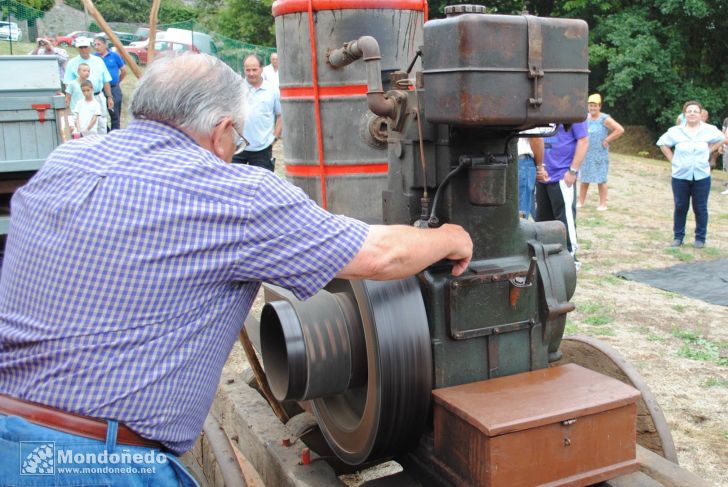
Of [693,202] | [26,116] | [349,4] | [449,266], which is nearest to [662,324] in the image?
[693,202]

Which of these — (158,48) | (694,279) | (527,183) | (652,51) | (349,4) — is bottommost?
(694,279)

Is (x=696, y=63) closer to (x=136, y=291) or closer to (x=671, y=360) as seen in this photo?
(x=671, y=360)

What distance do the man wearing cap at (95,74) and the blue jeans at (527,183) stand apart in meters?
5.94

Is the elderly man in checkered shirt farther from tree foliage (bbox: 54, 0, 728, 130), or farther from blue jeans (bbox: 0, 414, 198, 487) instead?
tree foliage (bbox: 54, 0, 728, 130)

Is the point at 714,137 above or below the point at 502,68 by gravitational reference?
below

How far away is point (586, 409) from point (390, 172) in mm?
926

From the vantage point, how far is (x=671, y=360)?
14.1 ft

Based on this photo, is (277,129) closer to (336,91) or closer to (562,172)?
(336,91)

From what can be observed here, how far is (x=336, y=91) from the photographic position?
5.12 m

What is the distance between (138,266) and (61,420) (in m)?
0.35

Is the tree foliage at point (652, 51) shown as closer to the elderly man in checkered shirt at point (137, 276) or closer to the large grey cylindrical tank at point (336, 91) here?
the large grey cylindrical tank at point (336, 91)

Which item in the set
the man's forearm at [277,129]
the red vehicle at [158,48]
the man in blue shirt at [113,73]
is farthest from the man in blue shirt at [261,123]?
the red vehicle at [158,48]

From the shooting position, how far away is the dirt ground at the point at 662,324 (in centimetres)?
344

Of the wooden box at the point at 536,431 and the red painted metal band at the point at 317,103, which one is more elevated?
the red painted metal band at the point at 317,103
